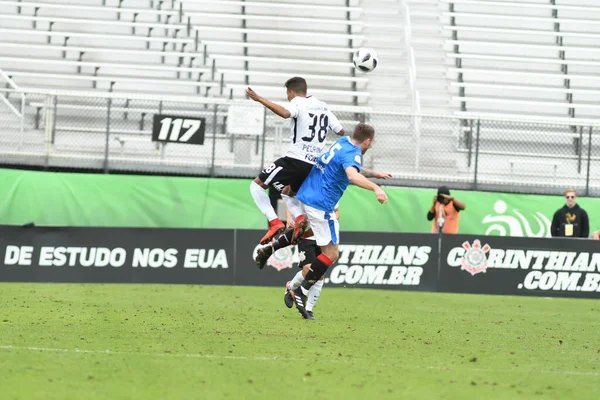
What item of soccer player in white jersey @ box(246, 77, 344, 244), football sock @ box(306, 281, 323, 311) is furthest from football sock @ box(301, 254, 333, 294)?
soccer player in white jersey @ box(246, 77, 344, 244)

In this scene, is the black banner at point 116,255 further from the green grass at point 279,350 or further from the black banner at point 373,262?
the green grass at point 279,350

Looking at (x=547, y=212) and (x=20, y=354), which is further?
(x=547, y=212)

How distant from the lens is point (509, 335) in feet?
34.1

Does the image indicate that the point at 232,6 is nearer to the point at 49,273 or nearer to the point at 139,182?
the point at 139,182

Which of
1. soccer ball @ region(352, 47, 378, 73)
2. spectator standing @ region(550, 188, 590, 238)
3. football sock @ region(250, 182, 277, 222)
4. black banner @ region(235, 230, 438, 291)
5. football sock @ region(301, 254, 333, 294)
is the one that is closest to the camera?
football sock @ region(301, 254, 333, 294)

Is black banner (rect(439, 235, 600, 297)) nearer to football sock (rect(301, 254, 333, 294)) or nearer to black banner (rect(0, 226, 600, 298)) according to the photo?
black banner (rect(0, 226, 600, 298))

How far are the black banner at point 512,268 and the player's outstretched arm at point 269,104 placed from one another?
25.8 ft

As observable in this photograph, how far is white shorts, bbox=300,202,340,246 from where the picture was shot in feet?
36.2

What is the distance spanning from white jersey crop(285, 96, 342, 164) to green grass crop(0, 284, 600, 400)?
195 centimetres

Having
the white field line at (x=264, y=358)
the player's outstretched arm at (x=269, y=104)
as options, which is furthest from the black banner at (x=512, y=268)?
the white field line at (x=264, y=358)

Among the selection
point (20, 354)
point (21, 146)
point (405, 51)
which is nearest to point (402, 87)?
point (405, 51)

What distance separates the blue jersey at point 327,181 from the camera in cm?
1080

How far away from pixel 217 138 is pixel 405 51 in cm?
824

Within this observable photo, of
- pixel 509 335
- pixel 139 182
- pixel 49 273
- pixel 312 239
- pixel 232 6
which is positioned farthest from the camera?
pixel 232 6
